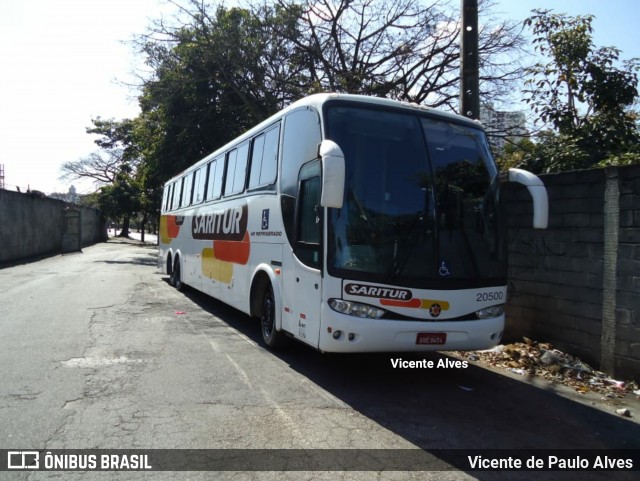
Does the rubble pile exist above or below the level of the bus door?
below

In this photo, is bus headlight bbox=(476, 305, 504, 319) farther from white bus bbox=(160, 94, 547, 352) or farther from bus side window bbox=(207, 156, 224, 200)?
bus side window bbox=(207, 156, 224, 200)

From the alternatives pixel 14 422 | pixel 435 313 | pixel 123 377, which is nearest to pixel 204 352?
pixel 123 377

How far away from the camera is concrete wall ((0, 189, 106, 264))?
22266mm

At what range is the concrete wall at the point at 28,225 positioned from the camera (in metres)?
22.3

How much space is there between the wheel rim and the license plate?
8.17ft

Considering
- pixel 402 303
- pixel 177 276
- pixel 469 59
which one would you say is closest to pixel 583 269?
pixel 402 303

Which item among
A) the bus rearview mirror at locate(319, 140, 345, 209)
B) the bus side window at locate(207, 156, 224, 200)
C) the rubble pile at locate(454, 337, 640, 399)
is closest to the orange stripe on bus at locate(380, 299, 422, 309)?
the bus rearview mirror at locate(319, 140, 345, 209)

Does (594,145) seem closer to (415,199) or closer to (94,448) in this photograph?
(415,199)

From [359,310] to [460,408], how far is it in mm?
1423

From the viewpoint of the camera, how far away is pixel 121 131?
51.5 m

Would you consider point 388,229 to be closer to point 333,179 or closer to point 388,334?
point 333,179

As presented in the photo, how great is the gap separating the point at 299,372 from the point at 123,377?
79.8 inches

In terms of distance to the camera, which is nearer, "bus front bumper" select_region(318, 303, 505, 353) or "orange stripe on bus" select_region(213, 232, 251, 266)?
"bus front bumper" select_region(318, 303, 505, 353)

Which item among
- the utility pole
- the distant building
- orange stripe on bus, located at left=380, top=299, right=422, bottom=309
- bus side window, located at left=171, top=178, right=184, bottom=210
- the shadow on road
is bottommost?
the shadow on road
